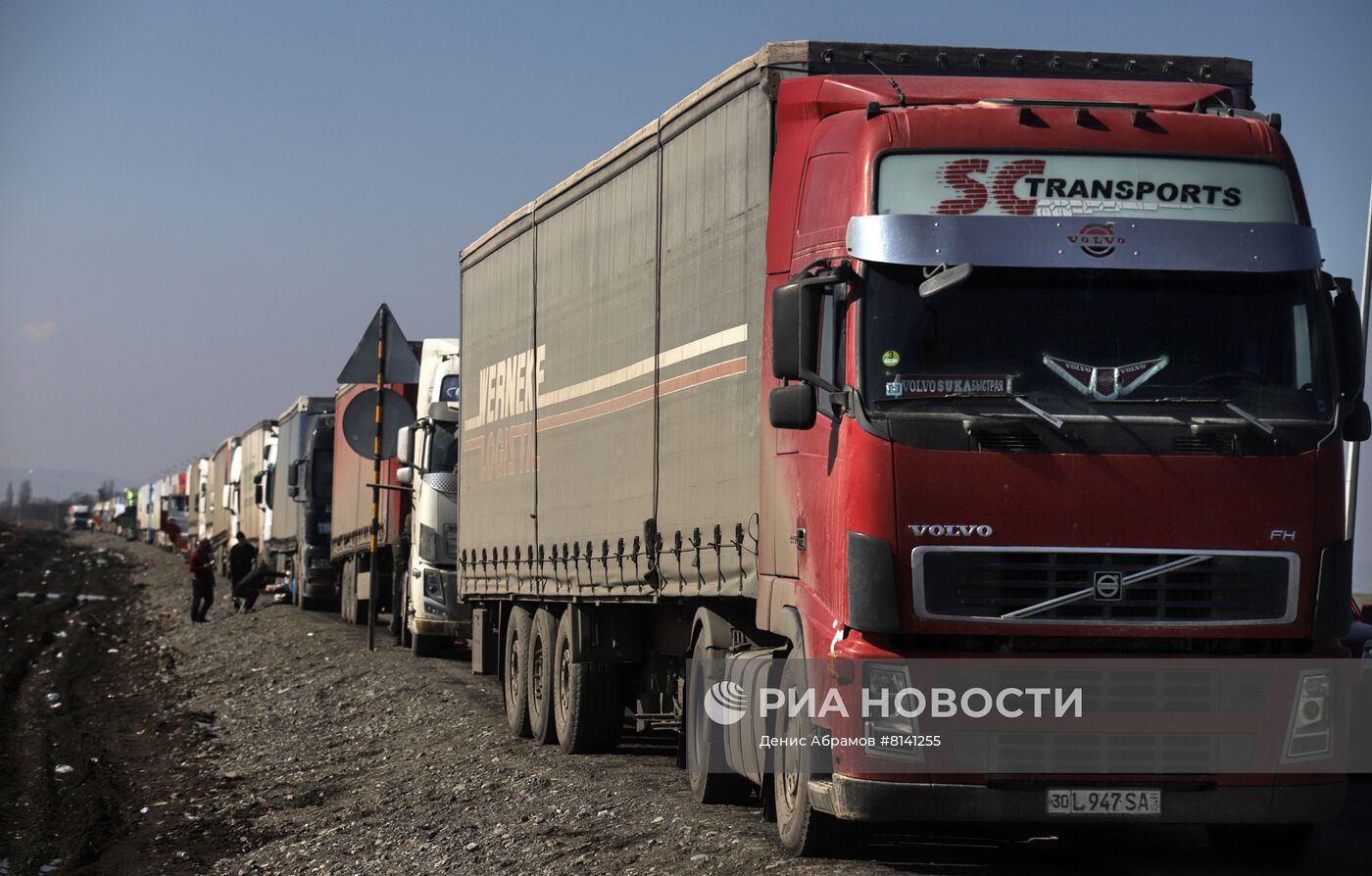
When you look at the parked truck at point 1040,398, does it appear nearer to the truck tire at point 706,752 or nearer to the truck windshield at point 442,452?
the truck tire at point 706,752

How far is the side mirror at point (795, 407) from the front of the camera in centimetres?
846

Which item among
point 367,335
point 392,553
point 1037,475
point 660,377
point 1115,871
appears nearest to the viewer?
point 1037,475

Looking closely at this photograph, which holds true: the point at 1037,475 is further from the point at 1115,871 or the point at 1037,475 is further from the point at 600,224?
the point at 600,224

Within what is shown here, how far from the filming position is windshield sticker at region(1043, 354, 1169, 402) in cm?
799

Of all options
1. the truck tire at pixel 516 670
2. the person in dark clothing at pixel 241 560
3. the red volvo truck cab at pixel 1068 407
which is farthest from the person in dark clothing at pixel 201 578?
the red volvo truck cab at pixel 1068 407

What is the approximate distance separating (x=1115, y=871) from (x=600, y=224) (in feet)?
21.5

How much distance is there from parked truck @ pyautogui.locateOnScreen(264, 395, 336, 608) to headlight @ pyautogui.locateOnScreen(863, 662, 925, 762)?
29.5 meters

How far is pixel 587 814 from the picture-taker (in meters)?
11.1

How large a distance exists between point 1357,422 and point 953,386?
1.86 metres

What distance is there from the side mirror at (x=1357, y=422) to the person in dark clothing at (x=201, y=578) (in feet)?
90.6

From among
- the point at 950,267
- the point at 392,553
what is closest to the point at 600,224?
the point at 950,267

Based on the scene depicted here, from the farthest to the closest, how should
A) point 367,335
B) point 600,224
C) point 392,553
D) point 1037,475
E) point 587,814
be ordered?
point 392,553 < point 367,335 < point 600,224 < point 587,814 < point 1037,475

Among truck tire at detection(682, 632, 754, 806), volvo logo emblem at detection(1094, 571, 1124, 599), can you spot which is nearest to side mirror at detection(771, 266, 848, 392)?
volvo logo emblem at detection(1094, 571, 1124, 599)

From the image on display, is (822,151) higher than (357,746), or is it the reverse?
(822,151)
